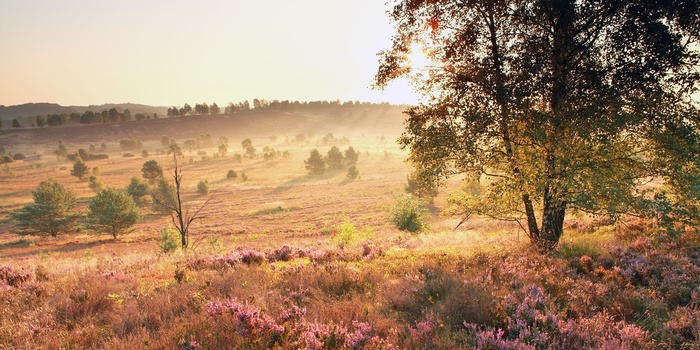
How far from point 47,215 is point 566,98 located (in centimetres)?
5423

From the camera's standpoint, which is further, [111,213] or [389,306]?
[111,213]

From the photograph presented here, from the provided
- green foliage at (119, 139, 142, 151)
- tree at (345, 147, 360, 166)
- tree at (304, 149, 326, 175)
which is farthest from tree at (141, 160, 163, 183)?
green foliage at (119, 139, 142, 151)

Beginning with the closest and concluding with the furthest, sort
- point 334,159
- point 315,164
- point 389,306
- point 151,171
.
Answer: point 389,306 < point 151,171 < point 315,164 < point 334,159

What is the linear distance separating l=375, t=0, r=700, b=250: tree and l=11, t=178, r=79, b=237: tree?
49.6 metres

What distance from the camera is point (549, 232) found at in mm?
10320

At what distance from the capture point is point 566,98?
895cm

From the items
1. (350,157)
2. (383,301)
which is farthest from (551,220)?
(350,157)

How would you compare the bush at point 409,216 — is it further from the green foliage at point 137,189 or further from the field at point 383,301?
the green foliage at point 137,189

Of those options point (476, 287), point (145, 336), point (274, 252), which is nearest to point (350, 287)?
point (476, 287)

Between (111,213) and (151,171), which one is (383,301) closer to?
(111,213)

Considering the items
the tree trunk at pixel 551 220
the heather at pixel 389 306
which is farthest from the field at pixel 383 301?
the tree trunk at pixel 551 220

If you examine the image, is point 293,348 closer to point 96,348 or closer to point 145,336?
point 145,336

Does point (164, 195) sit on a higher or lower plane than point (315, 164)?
lower


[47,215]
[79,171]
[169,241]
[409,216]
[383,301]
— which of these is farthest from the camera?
[79,171]
